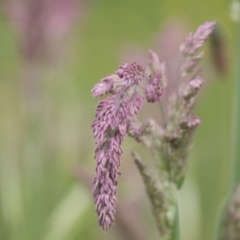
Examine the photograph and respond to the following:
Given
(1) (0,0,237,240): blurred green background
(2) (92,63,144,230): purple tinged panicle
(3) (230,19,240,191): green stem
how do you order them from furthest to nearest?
(1) (0,0,237,240): blurred green background → (3) (230,19,240,191): green stem → (2) (92,63,144,230): purple tinged panicle

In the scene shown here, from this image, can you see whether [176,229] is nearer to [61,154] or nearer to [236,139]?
[236,139]

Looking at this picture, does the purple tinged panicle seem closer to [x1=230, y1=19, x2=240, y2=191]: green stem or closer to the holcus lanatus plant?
the holcus lanatus plant

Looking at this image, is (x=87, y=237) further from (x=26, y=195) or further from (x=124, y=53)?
(x=124, y=53)

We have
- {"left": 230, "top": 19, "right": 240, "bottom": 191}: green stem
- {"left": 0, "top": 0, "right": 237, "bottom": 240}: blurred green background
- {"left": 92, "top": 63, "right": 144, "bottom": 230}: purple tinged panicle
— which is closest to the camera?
{"left": 92, "top": 63, "right": 144, "bottom": 230}: purple tinged panicle

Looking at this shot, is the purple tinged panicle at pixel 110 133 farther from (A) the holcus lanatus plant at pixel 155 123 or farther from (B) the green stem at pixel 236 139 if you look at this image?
(B) the green stem at pixel 236 139

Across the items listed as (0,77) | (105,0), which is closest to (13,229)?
(0,77)

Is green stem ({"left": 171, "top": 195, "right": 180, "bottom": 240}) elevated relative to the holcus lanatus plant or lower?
lower

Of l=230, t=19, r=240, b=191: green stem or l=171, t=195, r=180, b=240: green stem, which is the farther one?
l=230, t=19, r=240, b=191: green stem

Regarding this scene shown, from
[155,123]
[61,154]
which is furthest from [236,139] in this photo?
[61,154]

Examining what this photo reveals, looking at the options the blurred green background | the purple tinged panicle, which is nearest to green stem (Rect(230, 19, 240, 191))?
the blurred green background
